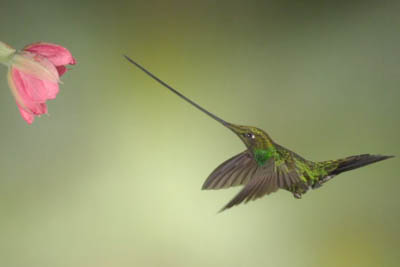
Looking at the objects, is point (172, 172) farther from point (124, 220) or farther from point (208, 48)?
point (208, 48)

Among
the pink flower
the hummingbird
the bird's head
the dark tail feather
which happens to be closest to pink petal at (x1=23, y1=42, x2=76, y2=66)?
the pink flower

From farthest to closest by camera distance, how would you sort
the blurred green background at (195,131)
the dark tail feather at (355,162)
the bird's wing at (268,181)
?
the blurred green background at (195,131) < the dark tail feather at (355,162) < the bird's wing at (268,181)

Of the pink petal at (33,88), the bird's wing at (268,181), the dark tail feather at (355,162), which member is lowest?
the bird's wing at (268,181)

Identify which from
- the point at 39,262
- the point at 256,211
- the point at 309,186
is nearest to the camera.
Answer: the point at 309,186

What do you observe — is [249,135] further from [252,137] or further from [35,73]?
[35,73]

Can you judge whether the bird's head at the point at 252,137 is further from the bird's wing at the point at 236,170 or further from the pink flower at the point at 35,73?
the pink flower at the point at 35,73

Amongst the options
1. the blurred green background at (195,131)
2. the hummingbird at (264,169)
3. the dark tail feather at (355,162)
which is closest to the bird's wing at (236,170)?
the hummingbird at (264,169)

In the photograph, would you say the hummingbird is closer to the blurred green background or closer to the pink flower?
the pink flower

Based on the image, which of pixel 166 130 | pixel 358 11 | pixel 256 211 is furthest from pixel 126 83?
pixel 358 11
